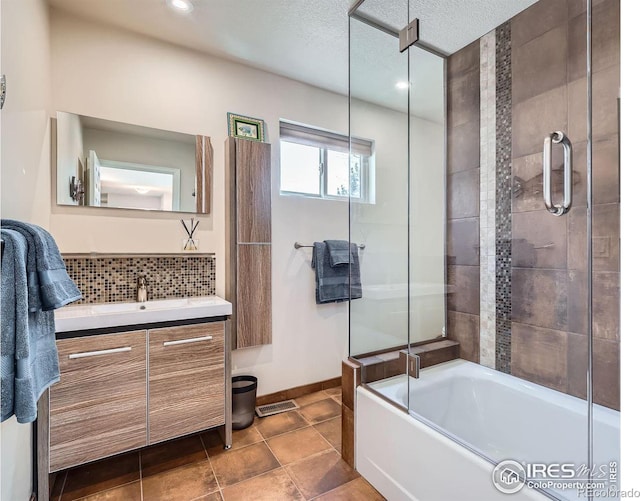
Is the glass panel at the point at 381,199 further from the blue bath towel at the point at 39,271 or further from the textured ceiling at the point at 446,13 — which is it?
the blue bath towel at the point at 39,271

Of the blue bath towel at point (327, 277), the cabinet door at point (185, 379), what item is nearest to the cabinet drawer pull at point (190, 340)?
the cabinet door at point (185, 379)

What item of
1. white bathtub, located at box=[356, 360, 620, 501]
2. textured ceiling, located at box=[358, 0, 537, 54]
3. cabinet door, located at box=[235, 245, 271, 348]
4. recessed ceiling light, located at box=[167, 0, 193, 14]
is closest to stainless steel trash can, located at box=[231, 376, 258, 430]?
cabinet door, located at box=[235, 245, 271, 348]

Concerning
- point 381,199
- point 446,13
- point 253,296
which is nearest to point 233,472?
point 253,296

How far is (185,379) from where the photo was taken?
6.15ft

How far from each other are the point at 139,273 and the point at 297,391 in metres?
1.53

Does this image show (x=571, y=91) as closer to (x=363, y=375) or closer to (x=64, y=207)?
(x=363, y=375)

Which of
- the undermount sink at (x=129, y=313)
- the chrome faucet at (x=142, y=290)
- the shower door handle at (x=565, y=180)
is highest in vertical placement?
the shower door handle at (x=565, y=180)

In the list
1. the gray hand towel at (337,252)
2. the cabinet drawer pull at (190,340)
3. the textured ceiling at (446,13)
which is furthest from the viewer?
the gray hand towel at (337,252)

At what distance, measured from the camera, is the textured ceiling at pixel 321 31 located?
1920 millimetres

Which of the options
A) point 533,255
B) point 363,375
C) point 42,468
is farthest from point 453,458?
point 42,468

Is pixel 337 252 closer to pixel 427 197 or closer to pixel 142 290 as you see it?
pixel 427 197

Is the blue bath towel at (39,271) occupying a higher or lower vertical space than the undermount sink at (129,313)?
higher

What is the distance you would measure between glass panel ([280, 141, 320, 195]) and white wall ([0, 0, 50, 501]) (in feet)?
4.99

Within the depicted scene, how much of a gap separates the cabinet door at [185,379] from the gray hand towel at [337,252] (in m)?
1.07
